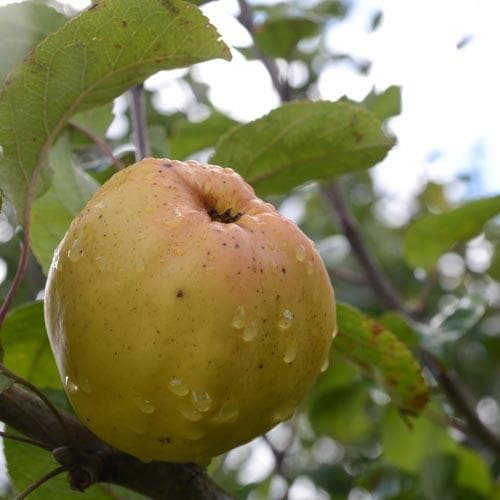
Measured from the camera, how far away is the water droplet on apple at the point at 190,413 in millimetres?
710

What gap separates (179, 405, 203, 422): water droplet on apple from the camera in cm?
71

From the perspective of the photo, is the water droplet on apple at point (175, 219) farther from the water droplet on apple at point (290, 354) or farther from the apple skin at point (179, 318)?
the water droplet on apple at point (290, 354)

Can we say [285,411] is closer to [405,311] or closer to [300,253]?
[300,253]

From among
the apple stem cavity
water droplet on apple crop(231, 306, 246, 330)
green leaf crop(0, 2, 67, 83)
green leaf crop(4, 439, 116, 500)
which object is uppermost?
green leaf crop(0, 2, 67, 83)

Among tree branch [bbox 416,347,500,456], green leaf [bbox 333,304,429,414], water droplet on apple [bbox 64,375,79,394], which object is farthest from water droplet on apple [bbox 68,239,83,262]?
tree branch [bbox 416,347,500,456]

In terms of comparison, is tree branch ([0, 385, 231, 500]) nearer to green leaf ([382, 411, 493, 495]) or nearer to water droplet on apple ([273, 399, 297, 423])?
water droplet on apple ([273, 399, 297, 423])

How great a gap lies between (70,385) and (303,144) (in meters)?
0.47

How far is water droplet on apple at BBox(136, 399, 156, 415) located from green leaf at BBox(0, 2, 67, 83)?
507 millimetres

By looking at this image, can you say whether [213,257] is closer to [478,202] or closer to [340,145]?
[340,145]

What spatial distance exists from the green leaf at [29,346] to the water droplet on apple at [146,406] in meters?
0.36

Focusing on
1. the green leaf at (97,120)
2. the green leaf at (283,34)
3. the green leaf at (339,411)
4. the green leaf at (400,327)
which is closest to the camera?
the green leaf at (97,120)

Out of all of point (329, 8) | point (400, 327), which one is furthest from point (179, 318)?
point (329, 8)

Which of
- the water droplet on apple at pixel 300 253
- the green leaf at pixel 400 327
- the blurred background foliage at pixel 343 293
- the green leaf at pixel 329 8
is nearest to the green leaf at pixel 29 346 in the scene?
the blurred background foliage at pixel 343 293

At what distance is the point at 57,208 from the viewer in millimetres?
1072
